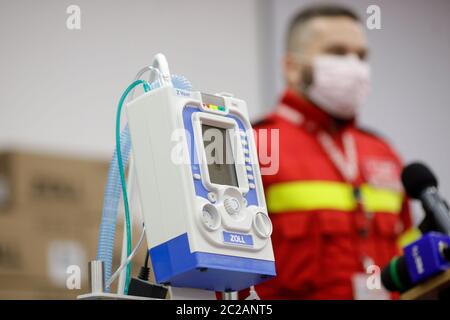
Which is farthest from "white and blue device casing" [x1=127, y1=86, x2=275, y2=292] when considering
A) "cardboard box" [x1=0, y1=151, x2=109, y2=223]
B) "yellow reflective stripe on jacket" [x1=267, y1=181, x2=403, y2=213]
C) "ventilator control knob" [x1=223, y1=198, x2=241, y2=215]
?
"cardboard box" [x1=0, y1=151, x2=109, y2=223]

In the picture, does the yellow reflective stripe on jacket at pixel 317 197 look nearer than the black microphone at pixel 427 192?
No

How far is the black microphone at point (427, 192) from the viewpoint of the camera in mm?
1715

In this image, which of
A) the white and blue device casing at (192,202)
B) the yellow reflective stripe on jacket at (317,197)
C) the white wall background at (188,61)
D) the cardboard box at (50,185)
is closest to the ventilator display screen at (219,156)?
the white and blue device casing at (192,202)

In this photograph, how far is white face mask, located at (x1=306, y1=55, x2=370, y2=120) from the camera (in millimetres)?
2959

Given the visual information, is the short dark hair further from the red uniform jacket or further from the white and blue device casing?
the white and blue device casing

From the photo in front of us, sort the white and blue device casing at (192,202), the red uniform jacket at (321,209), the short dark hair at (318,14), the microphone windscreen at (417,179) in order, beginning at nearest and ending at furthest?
1. the white and blue device casing at (192,202)
2. the microphone windscreen at (417,179)
3. the red uniform jacket at (321,209)
4. the short dark hair at (318,14)

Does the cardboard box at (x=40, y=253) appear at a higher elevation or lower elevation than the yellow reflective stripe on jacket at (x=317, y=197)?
lower

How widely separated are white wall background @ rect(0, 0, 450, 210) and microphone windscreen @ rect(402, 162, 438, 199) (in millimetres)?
967

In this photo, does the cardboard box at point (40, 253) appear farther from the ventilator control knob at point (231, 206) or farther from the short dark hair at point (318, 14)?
the ventilator control knob at point (231, 206)

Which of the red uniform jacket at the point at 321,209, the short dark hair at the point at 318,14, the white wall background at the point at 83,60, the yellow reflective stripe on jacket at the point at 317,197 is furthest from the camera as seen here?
the short dark hair at the point at 318,14
